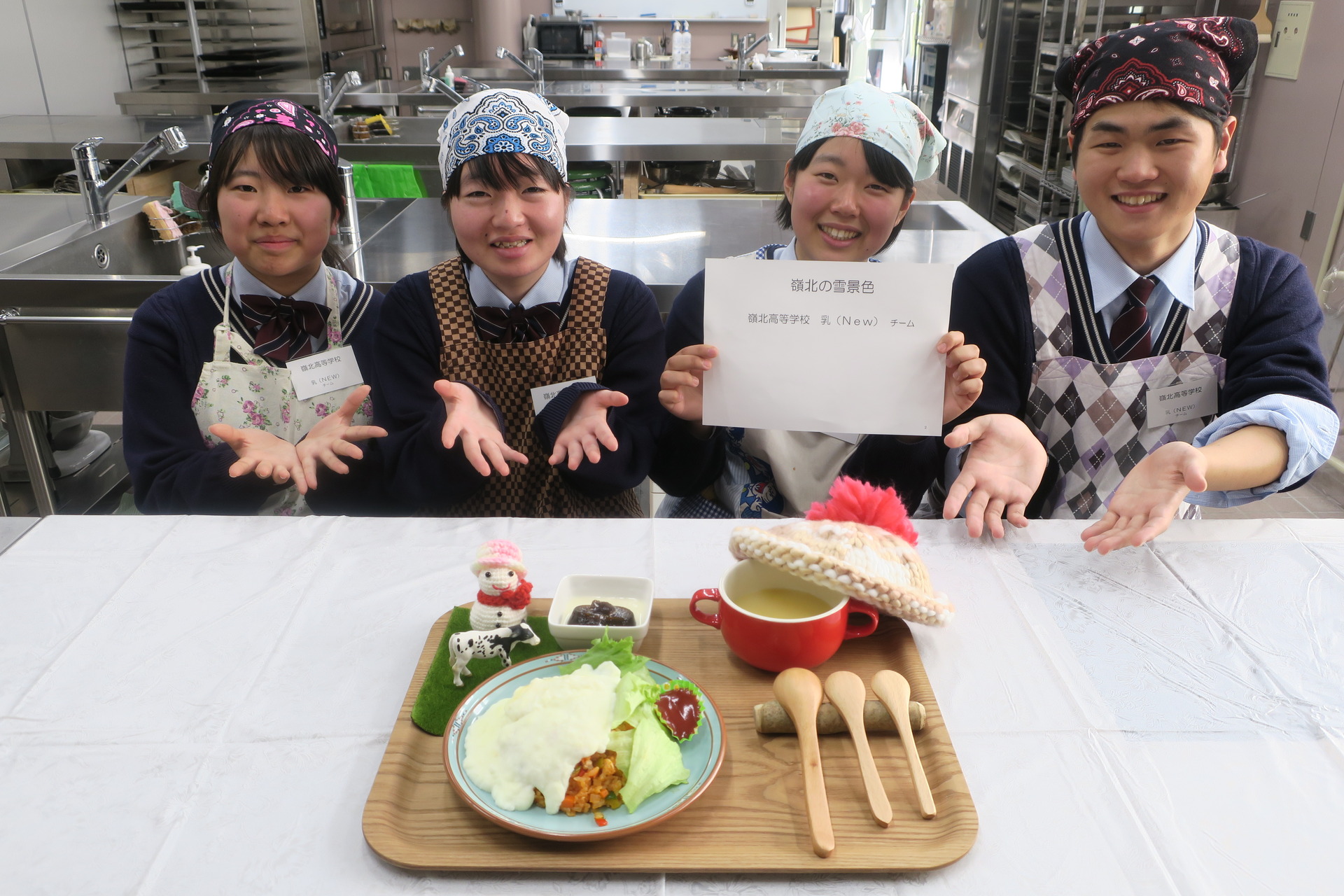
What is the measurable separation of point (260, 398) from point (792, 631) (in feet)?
3.95

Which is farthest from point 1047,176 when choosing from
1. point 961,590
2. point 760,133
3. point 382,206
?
point 961,590

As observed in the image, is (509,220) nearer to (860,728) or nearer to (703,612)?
(703,612)

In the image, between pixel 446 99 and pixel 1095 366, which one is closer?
pixel 1095 366

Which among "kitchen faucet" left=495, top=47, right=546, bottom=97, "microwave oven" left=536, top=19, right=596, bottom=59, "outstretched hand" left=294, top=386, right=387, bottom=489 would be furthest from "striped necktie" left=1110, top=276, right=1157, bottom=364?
"microwave oven" left=536, top=19, right=596, bottom=59

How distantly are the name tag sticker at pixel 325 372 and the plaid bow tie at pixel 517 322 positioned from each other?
0.88ft

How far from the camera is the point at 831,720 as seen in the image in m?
0.80

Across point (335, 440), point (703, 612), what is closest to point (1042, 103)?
point (335, 440)

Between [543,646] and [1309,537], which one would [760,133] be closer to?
[1309,537]

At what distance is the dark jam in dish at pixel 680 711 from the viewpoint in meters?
0.76

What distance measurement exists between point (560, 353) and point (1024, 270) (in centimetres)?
82

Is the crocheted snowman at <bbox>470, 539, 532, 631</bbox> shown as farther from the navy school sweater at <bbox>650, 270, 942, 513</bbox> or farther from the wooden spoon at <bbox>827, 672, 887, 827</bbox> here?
the navy school sweater at <bbox>650, 270, 942, 513</bbox>

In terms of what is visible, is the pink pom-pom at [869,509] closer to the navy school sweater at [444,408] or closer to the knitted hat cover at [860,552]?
the knitted hat cover at [860,552]

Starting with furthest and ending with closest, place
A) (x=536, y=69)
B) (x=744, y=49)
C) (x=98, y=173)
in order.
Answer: (x=744, y=49) < (x=536, y=69) < (x=98, y=173)

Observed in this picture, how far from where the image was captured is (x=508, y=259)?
1461mm
